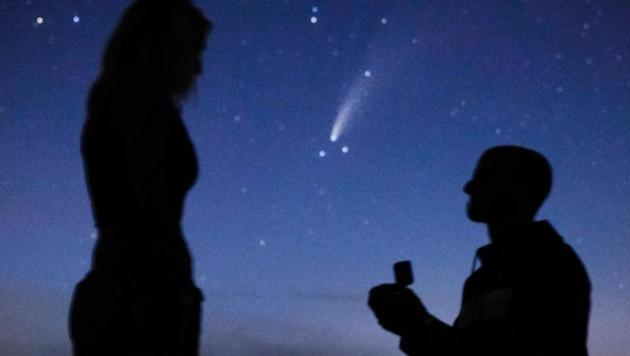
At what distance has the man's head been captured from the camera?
3.89 m

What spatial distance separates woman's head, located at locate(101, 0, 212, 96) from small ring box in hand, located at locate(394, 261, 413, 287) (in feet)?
5.84

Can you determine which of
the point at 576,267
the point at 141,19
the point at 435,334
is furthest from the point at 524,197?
the point at 141,19

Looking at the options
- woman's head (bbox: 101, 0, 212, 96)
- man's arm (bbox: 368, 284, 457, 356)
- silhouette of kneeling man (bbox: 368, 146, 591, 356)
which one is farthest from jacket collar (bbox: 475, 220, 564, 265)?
woman's head (bbox: 101, 0, 212, 96)

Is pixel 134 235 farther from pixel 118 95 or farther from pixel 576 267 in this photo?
pixel 576 267

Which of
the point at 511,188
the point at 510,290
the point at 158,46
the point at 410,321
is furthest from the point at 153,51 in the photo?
the point at 511,188

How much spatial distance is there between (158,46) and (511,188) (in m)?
2.48

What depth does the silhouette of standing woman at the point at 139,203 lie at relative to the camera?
5.89 ft

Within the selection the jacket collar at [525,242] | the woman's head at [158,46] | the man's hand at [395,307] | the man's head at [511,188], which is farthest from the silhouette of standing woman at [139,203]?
the man's head at [511,188]

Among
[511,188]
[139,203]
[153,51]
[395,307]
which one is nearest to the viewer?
[139,203]

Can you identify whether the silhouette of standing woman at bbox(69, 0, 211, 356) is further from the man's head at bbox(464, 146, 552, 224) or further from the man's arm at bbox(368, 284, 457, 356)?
the man's head at bbox(464, 146, 552, 224)

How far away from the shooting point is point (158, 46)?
7.21 ft

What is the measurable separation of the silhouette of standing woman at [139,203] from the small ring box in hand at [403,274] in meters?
1.77

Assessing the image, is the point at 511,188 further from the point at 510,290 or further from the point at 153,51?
the point at 153,51

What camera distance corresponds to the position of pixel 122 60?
2215 mm
